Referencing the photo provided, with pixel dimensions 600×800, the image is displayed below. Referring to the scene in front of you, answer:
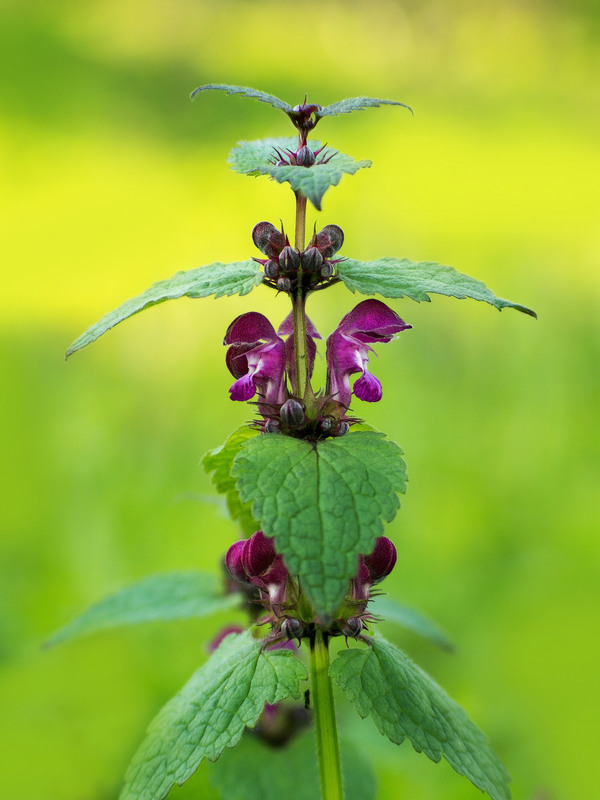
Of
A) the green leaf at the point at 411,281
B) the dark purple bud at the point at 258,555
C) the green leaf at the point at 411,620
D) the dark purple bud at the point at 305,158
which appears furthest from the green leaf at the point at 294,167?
the green leaf at the point at 411,620

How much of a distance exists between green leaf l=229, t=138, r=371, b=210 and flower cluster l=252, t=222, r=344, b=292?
0.20 feet

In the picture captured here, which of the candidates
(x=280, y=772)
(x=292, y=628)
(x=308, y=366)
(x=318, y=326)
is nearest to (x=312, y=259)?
(x=308, y=366)

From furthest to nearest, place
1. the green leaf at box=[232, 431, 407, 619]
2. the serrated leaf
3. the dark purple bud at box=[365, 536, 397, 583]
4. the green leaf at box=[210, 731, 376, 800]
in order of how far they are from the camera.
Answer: the green leaf at box=[210, 731, 376, 800], the dark purple bud at box=[365, 536, 397, 583], the serrated leaf, the green leaf at box=[232, 431, 407, 619]

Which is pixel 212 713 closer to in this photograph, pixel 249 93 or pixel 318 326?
pixel 249 93

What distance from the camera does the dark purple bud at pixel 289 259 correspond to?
A: 0.85 meters

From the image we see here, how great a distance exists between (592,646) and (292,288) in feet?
4.00

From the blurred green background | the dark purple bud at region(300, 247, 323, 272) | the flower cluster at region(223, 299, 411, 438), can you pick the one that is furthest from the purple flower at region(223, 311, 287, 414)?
the blurred green background

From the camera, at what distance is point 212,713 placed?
2.98ft

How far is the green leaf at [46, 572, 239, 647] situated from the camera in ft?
4.27

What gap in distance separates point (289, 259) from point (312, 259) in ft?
0.07

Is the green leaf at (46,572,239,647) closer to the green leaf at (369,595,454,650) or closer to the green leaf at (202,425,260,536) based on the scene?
the green leaf at (369,595,454,650)

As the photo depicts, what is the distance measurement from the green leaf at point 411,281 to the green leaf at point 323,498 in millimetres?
137

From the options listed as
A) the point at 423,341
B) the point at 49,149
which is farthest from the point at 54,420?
the point at 49,149

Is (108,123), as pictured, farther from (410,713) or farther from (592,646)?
(410,713)
